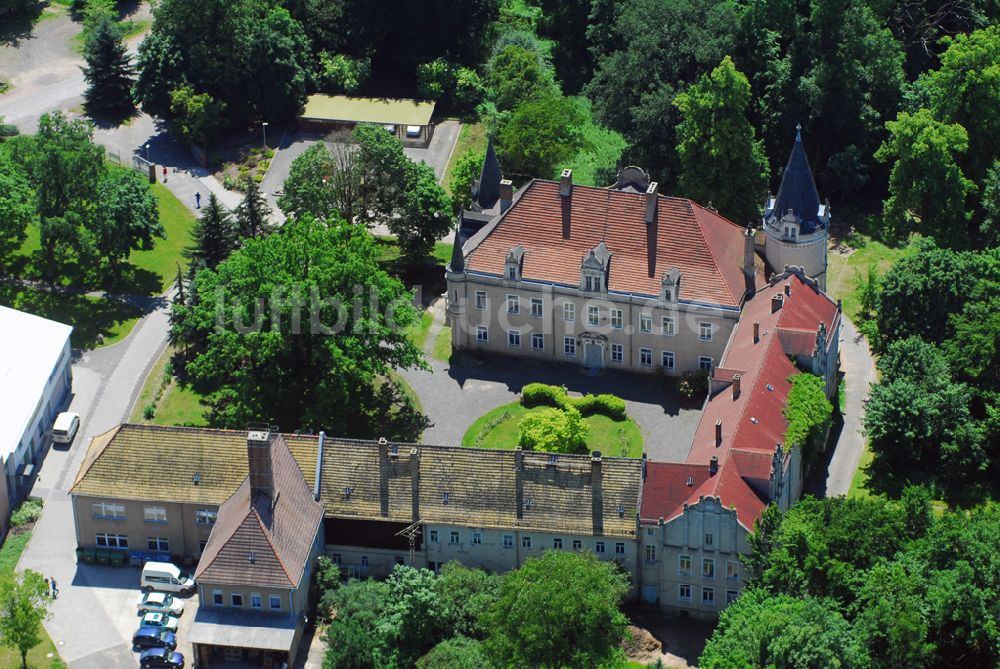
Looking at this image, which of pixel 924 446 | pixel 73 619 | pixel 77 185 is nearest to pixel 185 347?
pixel 77 185

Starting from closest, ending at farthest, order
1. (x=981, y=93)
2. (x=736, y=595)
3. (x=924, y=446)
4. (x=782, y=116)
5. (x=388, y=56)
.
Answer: (x=736, y=595), (x=924, y=446), (x=981, y=93), (x=782, y=116), (x=388, y=56)

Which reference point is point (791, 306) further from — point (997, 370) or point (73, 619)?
point (73, 619)

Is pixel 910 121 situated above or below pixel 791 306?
above

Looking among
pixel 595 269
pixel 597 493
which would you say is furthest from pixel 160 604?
pixel 595 269

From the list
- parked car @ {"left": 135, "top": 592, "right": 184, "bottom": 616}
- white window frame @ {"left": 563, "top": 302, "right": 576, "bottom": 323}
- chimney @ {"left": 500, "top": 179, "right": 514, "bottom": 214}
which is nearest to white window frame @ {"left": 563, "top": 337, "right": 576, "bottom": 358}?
white window frame @ {"left": 563, "top": 302, "right": 576, "bottom": 323}

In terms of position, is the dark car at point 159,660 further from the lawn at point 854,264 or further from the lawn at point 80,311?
the lawn at point 854,264

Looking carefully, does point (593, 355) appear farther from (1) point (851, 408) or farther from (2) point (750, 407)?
(2) point (750, 407)
